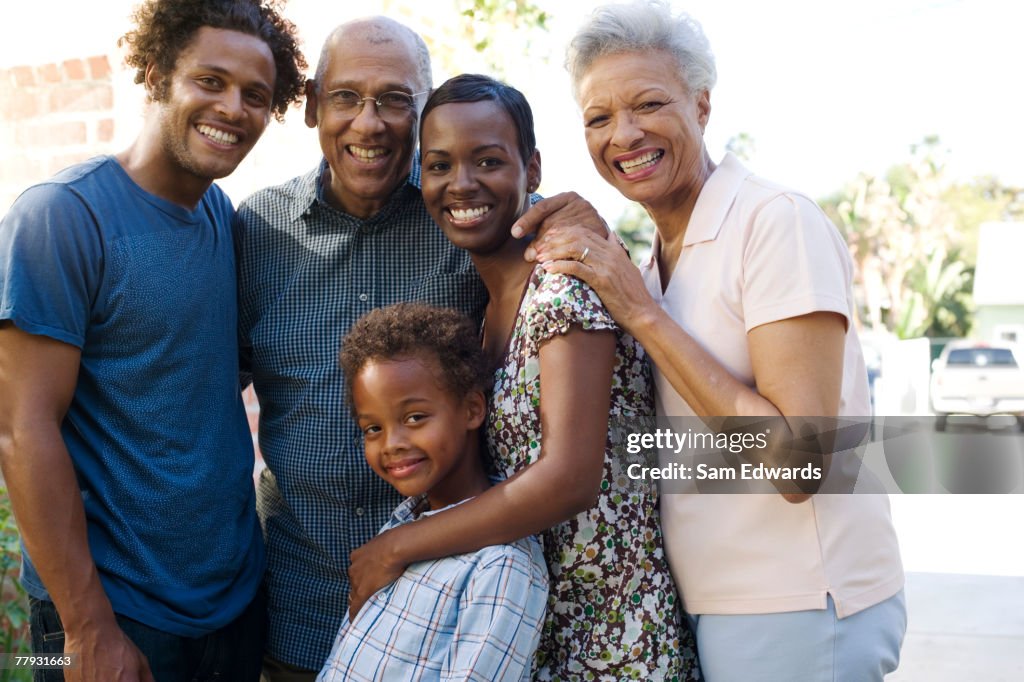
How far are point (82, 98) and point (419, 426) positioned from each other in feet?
7.68

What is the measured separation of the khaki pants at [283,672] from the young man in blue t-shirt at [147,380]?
7 cm

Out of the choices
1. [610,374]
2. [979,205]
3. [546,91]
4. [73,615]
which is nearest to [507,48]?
[546,91]

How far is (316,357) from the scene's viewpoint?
2.51 m

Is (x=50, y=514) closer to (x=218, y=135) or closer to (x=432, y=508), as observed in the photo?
(x=432, y=508)

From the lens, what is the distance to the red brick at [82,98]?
3.64m

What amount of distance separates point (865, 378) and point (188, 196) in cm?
162

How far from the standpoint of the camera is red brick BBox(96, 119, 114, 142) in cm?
364

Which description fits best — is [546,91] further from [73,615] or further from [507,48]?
[73,615]

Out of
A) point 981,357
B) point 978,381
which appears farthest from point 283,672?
point 981,357

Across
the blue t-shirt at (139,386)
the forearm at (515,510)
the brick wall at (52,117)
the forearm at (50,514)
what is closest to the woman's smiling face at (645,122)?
the forearm at (515,510)

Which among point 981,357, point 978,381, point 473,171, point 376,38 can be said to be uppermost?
point 376,38

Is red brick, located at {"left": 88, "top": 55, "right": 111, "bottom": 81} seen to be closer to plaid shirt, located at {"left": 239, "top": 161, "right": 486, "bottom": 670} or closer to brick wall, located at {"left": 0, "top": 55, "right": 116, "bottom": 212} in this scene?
brick wall, located at {"left": 0, "top": 55, "right": 116, "bottom": 212}

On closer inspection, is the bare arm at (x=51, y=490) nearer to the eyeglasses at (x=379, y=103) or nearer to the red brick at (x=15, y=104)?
the eyeglasses at (x=379, y=103)

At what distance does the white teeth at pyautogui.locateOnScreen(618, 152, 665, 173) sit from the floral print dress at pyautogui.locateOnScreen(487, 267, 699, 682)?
0.37 meters
